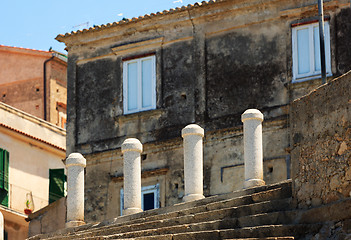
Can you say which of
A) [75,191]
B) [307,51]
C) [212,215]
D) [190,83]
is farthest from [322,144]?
[190,83]

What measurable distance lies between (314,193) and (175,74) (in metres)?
11.7

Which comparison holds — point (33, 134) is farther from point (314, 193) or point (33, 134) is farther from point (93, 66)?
point (314, 193)

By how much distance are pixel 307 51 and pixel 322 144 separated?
999 centimetres

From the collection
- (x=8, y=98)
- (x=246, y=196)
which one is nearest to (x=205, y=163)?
(x=246, y=196)

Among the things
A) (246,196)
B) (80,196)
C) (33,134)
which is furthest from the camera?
(33,134)

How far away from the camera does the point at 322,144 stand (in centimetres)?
1692

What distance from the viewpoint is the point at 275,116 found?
2647cm

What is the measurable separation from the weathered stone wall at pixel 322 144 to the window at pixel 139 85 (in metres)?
11.0

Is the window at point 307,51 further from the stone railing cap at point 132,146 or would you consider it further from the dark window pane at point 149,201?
the stone railing cap at point 132,146

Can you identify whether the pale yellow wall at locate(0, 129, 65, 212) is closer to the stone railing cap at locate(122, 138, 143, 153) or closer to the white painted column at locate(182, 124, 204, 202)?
the stone railing cap at locate(122, 138, 143, 153)

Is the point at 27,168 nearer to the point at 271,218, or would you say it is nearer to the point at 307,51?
the point at 307,51

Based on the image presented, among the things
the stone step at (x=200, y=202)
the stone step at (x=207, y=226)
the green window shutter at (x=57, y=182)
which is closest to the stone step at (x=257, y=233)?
the stone step at (x=207, y=226)

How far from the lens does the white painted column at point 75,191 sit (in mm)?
22484

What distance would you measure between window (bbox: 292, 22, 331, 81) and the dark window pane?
4244 mm
